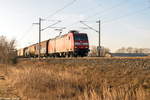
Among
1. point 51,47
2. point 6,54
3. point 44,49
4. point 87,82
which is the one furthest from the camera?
point 6,54

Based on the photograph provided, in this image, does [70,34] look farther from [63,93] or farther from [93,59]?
[63,93]

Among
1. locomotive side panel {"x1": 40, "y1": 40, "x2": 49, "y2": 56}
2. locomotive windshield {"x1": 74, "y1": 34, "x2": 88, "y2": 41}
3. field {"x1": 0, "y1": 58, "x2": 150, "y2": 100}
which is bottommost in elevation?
field {"x1": 0, "y1": 58, "x2": 150, "y2": 100}

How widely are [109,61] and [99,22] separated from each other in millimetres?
14682

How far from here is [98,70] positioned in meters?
23.0

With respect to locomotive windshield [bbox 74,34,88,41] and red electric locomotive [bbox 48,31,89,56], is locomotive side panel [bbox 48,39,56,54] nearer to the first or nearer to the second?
red electric locomotive [bbox 48,31,89,56]

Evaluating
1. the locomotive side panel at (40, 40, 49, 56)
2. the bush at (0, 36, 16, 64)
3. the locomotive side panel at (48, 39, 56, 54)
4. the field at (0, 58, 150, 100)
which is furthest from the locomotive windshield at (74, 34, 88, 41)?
the bush at (0, 36, 16, 64)

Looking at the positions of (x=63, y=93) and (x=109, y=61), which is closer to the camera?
(x=63, y=93)

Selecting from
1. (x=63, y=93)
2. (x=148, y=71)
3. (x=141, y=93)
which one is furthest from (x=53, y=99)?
(x=148, y=71)

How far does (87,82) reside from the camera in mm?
18000

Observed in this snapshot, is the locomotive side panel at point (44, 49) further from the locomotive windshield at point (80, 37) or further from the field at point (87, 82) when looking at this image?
the field at point (87, 82)

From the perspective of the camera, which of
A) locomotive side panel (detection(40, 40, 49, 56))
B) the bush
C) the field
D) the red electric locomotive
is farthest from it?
A: the bush

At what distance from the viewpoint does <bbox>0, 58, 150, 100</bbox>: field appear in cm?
1105

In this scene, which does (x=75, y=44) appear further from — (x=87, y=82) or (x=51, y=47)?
(x=87, y=82)

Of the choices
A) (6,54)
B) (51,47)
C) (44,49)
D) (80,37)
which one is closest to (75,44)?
(80,37)
